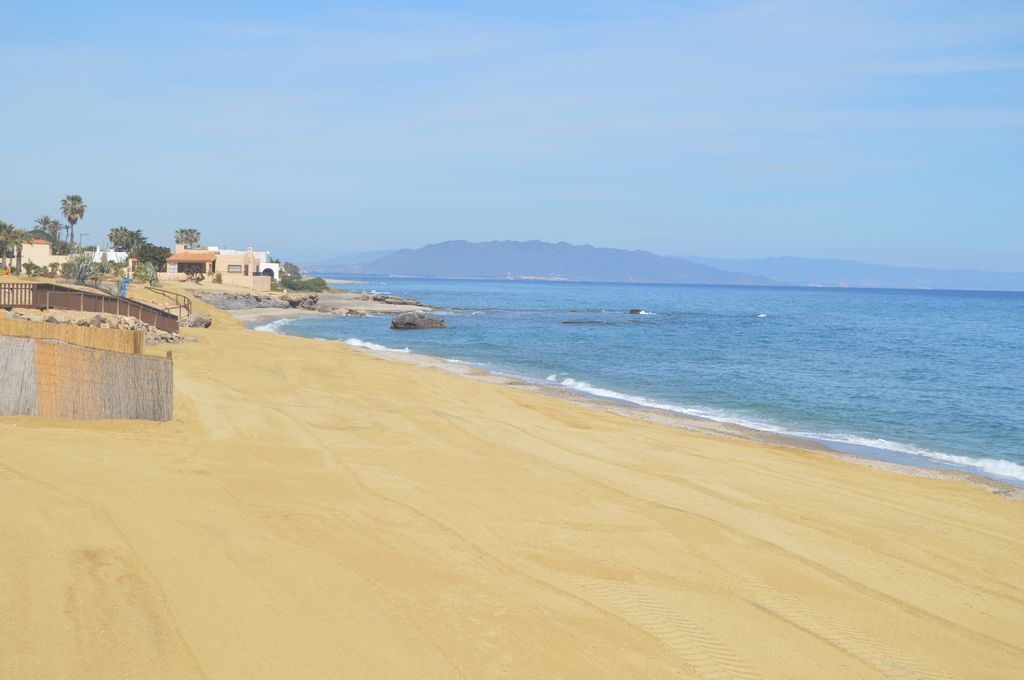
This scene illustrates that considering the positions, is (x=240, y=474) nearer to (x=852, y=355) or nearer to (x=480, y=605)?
(x=480, y=605)

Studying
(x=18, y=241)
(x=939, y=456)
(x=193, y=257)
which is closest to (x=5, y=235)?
(x=18, y=241)

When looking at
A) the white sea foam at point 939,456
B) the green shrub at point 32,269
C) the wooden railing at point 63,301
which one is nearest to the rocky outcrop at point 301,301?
the green shrub at point 32,269

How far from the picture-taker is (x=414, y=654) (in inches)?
274

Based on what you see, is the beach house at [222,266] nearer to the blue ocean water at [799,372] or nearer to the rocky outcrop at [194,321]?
the blue ocean water at [799,372]

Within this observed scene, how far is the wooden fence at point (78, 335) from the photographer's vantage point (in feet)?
53.9

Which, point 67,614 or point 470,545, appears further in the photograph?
point 470,545

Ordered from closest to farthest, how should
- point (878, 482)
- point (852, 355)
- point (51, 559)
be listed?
point (51, 559), point (878, 482), point (852, 355)

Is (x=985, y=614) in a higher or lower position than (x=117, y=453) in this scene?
lower

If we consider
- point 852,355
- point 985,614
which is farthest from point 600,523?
point 852,355

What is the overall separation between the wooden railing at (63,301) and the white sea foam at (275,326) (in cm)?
2146

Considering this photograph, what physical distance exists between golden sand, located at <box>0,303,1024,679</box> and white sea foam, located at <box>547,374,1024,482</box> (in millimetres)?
3953

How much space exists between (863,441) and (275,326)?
47553 millimetres

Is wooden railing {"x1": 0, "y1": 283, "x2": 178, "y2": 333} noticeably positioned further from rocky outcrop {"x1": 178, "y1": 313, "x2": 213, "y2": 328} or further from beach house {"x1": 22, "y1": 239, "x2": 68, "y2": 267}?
beach house {"x1": 22, "y1": 239, "x2": 68, "y2": 267}

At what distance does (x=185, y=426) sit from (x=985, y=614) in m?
12.2
